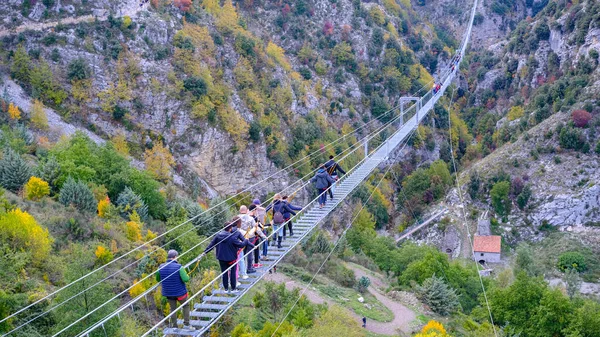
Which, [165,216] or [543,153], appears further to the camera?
[543,153]

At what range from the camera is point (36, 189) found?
23078 millimetres

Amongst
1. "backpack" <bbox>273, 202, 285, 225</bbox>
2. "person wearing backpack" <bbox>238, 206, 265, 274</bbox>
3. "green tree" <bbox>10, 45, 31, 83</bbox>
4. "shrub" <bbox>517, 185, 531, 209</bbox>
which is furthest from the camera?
"shrub" <bbox>517, 185, 531, 209</bbox>

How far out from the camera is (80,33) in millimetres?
36844

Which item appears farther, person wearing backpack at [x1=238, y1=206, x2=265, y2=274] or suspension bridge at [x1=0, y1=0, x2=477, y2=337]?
person wearing backpack at [x1=238, y1=206, x2=265, y2=274]

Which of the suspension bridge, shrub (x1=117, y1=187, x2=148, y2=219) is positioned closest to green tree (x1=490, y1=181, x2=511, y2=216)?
the suspension bridge

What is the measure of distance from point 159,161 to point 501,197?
24.8 metres

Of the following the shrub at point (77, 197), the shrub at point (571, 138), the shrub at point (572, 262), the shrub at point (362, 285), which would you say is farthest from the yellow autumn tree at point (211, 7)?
the shrub at point (572, 262)

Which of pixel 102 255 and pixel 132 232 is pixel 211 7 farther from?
pixel 102 255

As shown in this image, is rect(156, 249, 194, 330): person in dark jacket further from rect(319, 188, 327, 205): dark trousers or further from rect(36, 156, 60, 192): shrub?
rect(36, 156, 60, 192): shrub

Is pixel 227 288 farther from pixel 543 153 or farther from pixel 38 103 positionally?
pixel 543 153

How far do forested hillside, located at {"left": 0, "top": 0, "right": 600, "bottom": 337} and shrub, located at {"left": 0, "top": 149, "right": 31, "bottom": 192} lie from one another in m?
0.08

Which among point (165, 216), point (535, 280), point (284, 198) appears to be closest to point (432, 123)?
point (535, 280)

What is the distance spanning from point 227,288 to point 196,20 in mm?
34250

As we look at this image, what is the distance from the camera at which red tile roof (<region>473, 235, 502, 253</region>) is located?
41.9 metres
